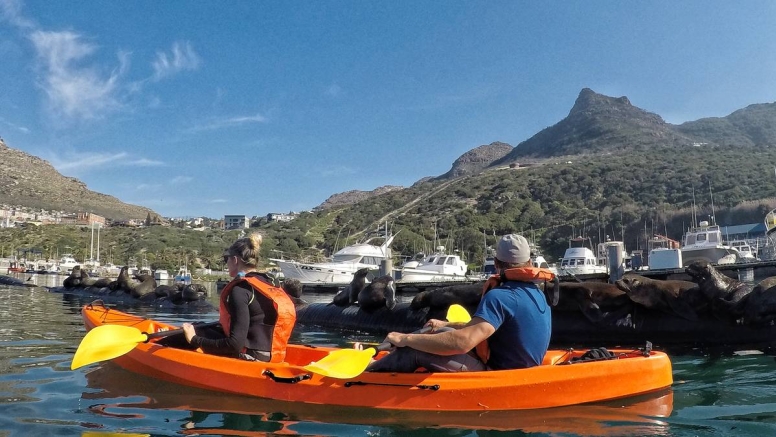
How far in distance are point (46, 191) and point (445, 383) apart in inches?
6969

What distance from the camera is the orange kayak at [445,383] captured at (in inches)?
209

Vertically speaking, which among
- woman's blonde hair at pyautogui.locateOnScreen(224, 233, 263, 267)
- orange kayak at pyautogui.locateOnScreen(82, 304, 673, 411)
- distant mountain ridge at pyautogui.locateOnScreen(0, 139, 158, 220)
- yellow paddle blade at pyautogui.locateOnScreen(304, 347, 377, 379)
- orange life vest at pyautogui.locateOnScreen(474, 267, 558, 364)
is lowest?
orange kayak at pyautogui.locateOnScreen(82, 304, 673, 411)

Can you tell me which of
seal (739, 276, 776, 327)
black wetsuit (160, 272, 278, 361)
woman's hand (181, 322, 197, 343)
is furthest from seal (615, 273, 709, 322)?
woman's hand (181, 322, 197, 343)

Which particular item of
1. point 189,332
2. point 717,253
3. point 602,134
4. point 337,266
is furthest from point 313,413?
point 602,134

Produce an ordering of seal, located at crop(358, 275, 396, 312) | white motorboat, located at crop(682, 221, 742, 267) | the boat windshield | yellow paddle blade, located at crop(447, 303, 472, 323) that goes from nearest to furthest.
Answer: yellow paddle blade, located at crop(447, 303, 472, 323)
seal, located at crop(358, 275, 396, 312)
white motorboat, located at crop(682, 221, 742, 267)
the boat windshield

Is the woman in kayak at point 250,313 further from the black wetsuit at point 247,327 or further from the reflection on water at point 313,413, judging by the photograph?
the reflection on water at point 313,413

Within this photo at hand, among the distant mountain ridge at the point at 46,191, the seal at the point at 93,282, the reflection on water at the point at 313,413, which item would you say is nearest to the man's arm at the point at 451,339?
the reflection on water at the point at 313,413

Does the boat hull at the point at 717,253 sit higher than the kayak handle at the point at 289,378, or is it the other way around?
the boat hull at the point at 717,253

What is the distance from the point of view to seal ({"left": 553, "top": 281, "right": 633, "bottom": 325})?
34.7 ft

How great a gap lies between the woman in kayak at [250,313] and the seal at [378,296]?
7.47 m

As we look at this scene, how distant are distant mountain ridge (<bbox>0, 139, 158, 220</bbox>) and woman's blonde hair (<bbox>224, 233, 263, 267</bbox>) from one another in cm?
15620

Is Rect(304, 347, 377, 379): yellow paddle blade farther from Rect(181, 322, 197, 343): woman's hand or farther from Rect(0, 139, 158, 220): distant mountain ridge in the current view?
Rect(0, 139, 158, 220): distant mountain ridge

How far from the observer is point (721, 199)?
2721 inches

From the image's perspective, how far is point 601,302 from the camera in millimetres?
10711
